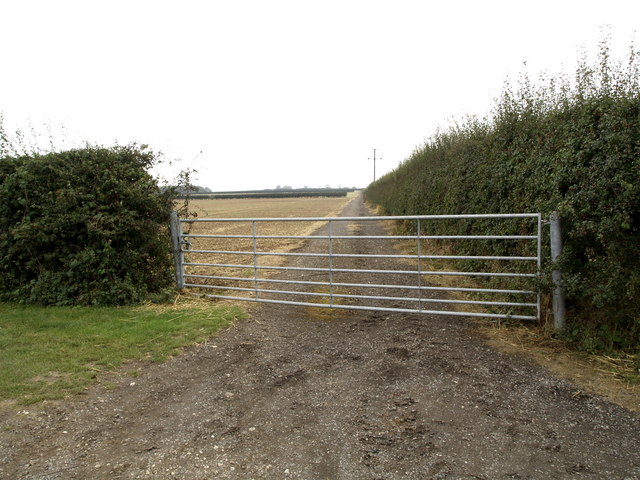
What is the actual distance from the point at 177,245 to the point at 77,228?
1.64 meters

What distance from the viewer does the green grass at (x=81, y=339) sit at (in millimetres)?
4023

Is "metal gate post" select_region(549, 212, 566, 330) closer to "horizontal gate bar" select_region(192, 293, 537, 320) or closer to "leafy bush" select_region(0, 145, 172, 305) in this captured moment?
"horizontal gate bar" select_region(192, 293, 537, 320)

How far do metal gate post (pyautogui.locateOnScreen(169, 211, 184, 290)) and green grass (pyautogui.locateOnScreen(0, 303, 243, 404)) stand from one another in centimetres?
89

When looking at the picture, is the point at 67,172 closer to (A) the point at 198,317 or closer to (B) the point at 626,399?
(A) the point at 198,317

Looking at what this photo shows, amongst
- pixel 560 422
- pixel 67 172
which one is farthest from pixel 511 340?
pixel 67 172

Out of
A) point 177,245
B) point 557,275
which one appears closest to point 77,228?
point 177,245

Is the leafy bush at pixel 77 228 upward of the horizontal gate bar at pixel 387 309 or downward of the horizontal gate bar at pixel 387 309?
upward

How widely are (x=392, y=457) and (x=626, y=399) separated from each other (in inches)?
90.1

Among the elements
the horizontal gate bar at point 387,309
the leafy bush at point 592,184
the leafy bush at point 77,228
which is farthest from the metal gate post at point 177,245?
the leafy bush at point 592,184

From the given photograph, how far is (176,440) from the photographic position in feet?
9.93

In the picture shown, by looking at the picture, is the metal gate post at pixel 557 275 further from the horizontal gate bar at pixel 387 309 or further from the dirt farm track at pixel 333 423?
the dirt farm track at pixel 333 423

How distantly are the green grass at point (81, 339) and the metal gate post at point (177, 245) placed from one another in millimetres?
894

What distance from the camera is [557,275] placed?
4695mm

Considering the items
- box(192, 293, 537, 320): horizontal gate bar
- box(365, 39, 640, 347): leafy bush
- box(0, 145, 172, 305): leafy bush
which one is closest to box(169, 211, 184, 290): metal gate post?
box(0, 145, 172, 305): leafy bush
